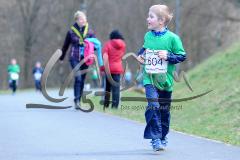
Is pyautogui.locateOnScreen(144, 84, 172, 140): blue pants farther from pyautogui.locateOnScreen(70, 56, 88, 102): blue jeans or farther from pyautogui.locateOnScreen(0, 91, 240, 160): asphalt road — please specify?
pyautogui.locateOnScreen(70, 56, 88, 102): blue jeans

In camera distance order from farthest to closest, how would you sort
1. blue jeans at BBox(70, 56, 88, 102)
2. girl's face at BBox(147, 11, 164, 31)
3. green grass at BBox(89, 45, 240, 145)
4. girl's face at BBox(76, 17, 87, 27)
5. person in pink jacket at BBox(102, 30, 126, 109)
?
person in pink jacket at BBox(102, 30, 126, 109) < blue jeans at BBox(70, 56, 88, 102) < girl's face at BBox(76, 17, 87, 27) < green grass at BBox(89, 45, 240, 145) < girl's face at BBox(147, 11, 164, 31)

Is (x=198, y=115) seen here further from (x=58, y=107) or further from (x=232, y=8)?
(x=232, y=8)

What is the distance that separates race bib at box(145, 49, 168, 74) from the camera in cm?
902

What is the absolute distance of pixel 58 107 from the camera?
17953 millimetres

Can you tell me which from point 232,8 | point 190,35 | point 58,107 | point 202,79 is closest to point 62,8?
point 190,35

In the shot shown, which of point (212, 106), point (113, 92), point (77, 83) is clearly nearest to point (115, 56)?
point (113, 92)

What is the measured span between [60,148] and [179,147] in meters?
1.59

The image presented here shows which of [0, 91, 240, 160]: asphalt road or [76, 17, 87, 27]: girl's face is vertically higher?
[76, 17, 87, 27]: girl's face

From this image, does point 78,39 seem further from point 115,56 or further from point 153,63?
point 153,63

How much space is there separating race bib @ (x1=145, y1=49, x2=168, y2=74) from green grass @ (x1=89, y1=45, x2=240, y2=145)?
1.86 meters

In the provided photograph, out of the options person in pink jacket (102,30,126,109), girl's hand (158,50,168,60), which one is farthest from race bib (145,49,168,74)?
person in pink jacket (102,30,126,109)

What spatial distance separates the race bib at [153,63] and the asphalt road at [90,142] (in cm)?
103

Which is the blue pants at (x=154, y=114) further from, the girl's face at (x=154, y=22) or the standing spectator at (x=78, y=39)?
the standing spectator at (x=78, y=39)

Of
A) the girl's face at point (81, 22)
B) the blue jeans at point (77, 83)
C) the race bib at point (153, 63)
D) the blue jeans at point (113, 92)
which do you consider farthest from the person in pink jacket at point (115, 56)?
the race bib at point (153, 63)
